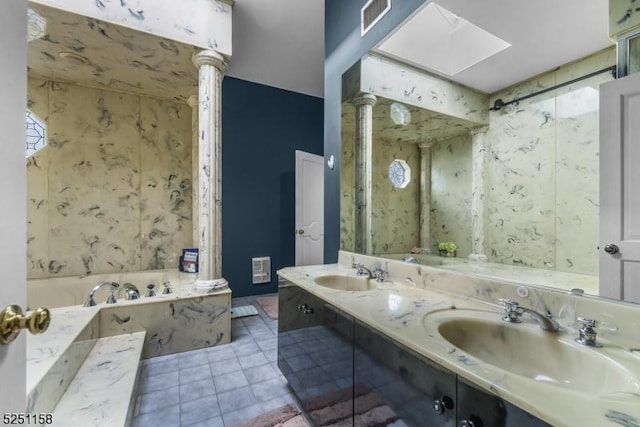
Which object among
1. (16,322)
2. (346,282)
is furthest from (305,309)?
(16,322)

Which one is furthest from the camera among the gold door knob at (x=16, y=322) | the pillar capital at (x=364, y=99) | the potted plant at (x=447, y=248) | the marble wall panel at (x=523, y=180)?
the pillar capital at (x=364, y=99)

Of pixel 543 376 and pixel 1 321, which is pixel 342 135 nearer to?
pixel 543 376

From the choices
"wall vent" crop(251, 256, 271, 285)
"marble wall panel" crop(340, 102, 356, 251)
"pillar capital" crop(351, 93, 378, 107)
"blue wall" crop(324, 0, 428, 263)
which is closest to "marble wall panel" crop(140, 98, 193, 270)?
"wall vent" crop(251, 256, 271, 285)

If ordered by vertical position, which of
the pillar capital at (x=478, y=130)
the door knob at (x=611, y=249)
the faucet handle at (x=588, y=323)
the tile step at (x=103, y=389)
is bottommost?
the tile step at (x=103, y=389)

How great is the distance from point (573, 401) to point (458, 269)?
0.82m

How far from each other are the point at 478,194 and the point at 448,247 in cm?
31

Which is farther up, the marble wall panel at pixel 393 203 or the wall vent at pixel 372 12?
the wall vent at pixel 372 12

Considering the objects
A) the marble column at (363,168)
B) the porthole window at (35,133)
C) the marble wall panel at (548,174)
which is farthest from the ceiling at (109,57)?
the marble wall panel at (548,174)

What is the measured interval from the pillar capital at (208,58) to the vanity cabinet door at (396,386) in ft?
8.13

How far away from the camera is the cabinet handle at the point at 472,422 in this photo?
2.08 ft

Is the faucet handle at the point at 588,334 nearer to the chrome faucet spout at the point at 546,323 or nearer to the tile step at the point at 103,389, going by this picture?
the chrome faucet spout at the point at 546,323

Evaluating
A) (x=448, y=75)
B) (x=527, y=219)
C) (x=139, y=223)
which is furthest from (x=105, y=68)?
(x=527, y=219)

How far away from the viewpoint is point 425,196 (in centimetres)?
157

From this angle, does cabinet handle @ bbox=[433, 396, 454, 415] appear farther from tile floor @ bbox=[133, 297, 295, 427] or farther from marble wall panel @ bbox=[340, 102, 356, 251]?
marble wall panel @ bbox=[340, 102, 356, 251]
